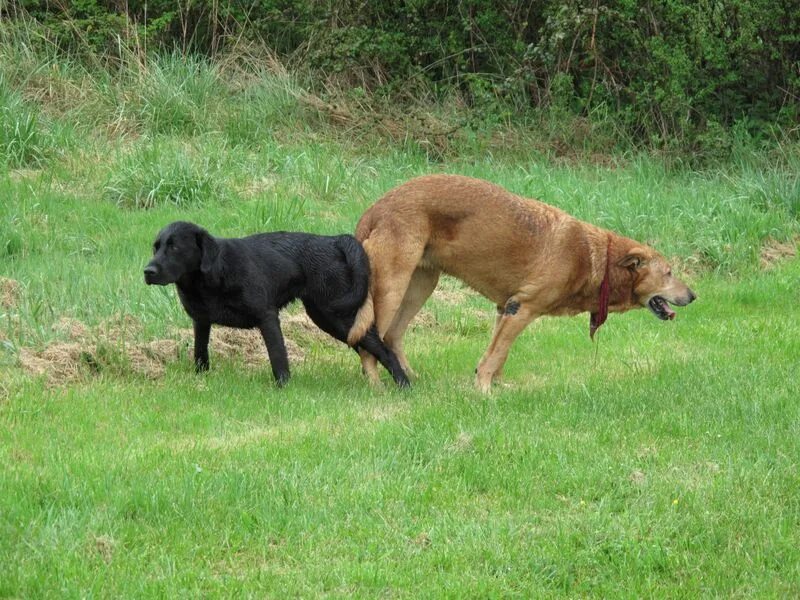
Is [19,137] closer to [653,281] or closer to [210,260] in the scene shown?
[210,260]

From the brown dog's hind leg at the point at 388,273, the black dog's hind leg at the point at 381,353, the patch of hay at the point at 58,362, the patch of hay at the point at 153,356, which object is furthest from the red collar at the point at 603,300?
the patch of hay at the point at 58,362

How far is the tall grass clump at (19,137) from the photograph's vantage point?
14.3 m

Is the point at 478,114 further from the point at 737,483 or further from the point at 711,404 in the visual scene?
the point at 737,483

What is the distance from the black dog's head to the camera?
8328mm

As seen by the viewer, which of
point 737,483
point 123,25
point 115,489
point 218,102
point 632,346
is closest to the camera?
point 115,489

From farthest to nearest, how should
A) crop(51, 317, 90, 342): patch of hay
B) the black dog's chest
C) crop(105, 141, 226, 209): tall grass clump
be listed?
crop(105, 141, 226, 209): tall grass clump < crop(51, 317, 90, 342): patch of hay < the black dog's chest

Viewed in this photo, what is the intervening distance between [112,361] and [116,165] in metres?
5.95

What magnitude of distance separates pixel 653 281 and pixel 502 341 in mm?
1426

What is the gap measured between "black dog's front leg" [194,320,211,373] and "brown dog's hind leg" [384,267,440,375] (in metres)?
1.47

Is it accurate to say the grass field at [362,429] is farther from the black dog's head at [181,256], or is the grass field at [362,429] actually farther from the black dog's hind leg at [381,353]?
the black dog's head at [181,256]

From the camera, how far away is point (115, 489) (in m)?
6.18

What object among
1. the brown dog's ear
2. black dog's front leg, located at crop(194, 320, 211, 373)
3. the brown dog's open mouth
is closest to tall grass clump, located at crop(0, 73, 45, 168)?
black dog's front leg, located at crop(194, 320, 211, 373)

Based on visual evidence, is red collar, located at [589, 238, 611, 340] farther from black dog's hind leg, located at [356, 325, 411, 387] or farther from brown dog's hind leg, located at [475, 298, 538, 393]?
black dog's hind leg, located at [356, 325, 411, 387]

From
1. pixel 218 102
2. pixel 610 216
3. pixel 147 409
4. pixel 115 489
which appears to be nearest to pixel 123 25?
pixel 218 102
